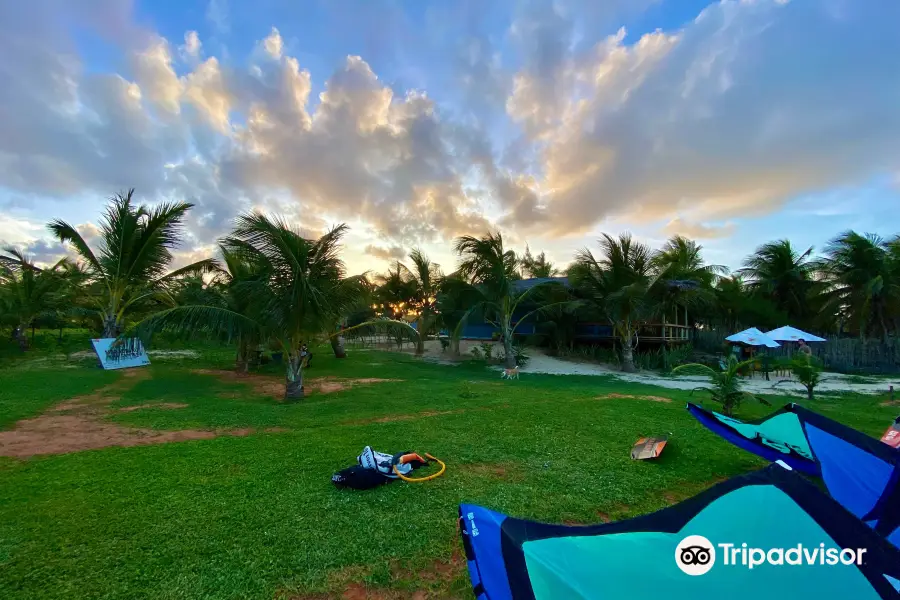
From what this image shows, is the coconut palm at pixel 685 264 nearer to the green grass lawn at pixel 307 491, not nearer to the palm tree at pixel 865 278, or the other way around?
the palm tree at pixel 865 278

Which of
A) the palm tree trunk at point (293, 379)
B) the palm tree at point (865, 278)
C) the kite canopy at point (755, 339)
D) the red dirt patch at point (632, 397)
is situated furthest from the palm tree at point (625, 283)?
the palm tree trunk at point (293, 379)

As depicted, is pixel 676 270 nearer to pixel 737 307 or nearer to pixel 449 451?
pixel 737 307

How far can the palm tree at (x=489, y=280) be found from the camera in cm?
1456

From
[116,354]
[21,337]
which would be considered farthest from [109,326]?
[21,337]

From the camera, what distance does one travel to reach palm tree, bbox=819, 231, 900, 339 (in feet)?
52.3

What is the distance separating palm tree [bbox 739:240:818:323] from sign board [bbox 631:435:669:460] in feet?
65.5

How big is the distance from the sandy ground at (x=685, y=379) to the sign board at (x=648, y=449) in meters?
7.11

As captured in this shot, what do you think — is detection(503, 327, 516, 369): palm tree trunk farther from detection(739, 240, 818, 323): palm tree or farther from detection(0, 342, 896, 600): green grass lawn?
detection(739, 240, 818, 323): palm tree

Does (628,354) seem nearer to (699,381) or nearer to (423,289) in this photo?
(699,381)

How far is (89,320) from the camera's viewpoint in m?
15.9

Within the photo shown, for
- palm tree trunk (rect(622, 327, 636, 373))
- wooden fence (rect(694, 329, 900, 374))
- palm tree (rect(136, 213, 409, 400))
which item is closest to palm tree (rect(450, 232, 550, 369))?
palm tree trunk (rect(622, 327, 636, 373))

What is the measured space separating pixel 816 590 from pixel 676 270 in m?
19.0

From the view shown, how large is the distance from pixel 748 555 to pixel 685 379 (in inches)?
514

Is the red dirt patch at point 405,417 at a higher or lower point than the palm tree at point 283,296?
lower
